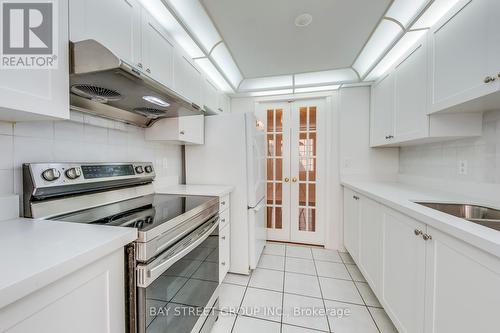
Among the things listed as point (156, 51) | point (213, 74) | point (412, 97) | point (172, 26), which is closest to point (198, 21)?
point (172, 26)

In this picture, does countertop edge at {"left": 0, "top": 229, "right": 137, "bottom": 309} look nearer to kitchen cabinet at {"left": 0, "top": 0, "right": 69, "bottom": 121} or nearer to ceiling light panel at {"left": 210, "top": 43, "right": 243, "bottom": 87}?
kitchen cabinet at {"left": 0, "top": 0, "right": 69, "bottom": 121}

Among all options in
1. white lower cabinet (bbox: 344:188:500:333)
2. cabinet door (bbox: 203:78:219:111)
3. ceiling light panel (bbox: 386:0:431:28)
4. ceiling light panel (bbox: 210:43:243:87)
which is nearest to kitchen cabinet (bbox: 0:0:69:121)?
ceiling light panel (bbox: 210:43:243:87)

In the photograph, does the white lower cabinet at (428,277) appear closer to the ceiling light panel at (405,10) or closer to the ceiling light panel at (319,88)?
the ceiling light panel at (405,10)

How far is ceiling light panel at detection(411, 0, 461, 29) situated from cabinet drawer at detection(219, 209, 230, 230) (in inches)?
82.3

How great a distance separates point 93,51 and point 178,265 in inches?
40.0

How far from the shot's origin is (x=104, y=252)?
635 mm

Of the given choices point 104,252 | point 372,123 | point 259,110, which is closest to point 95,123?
point 104,252

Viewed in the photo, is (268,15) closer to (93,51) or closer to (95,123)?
(93,51)

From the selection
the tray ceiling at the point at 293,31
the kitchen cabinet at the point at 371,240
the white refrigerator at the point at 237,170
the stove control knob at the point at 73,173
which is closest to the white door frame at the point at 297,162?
the tray ceiling at the point at 293,31

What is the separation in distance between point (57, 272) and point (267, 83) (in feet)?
8.58

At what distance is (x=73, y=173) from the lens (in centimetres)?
106

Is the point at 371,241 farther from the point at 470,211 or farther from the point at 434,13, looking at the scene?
the point at 434,13

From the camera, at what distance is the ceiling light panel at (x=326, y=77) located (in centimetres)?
234

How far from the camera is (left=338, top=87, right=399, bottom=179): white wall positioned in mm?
2506
